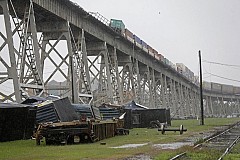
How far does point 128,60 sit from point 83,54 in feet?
82.0

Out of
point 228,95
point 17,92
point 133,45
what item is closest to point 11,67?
point 17,92

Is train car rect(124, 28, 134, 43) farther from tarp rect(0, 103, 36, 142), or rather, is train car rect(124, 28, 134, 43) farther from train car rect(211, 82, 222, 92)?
train car rect(211, 82, 222, 92)

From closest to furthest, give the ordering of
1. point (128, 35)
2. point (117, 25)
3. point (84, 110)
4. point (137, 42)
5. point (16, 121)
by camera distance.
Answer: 1. point (16, 121)
2. point (84, 110)
3. point (117, 25)
4. point (128, 35)
5. point (137, 42)

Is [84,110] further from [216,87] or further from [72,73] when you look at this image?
[216,87]

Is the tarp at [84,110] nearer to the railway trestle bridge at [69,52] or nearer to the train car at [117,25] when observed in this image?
the railway trestle bridge at [69,52]

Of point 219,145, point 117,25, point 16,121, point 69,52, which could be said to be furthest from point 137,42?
point 219,145

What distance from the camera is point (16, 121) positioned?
95.2 feet

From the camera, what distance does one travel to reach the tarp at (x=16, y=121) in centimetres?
2802

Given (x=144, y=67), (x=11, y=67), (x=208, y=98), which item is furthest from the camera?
(x=208, y=98)

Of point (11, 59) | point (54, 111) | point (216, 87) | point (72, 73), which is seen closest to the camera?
point (54, 111)

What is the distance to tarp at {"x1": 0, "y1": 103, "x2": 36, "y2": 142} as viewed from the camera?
28.0 meters

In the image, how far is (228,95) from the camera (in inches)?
7805

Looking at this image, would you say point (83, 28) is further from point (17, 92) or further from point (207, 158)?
point (207, 158)

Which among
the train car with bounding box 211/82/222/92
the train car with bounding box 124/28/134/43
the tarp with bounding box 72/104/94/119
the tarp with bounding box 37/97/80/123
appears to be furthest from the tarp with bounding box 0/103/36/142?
the train car with bounding box 211/82/222/92
